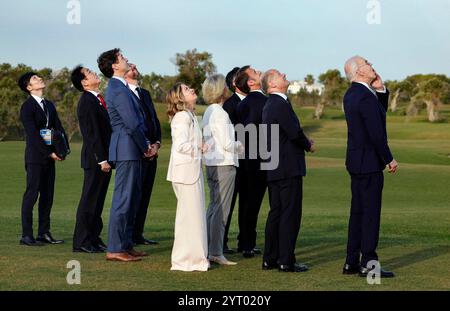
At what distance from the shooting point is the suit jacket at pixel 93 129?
38.5ft

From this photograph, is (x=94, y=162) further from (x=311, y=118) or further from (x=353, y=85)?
(x=311, y=118)

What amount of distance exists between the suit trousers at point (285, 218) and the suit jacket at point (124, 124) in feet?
5.42

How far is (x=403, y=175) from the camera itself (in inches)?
1214

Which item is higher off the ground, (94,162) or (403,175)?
(94,162)

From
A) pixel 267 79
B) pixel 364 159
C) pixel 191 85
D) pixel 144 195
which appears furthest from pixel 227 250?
pixel 191 85

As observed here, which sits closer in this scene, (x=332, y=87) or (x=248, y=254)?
(x=248, y=254)

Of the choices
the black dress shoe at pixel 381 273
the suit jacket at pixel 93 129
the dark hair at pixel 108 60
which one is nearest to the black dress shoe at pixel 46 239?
the suit jacket at pixel 93 129

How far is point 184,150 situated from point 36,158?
10.9 feet

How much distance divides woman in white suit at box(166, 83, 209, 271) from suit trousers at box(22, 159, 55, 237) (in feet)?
10.2

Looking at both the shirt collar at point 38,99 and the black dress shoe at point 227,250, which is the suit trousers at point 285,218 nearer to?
the black dress shoe at point 227,250

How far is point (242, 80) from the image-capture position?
38.8 feet

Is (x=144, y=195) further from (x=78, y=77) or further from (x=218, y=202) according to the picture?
(x=218, y=202)
